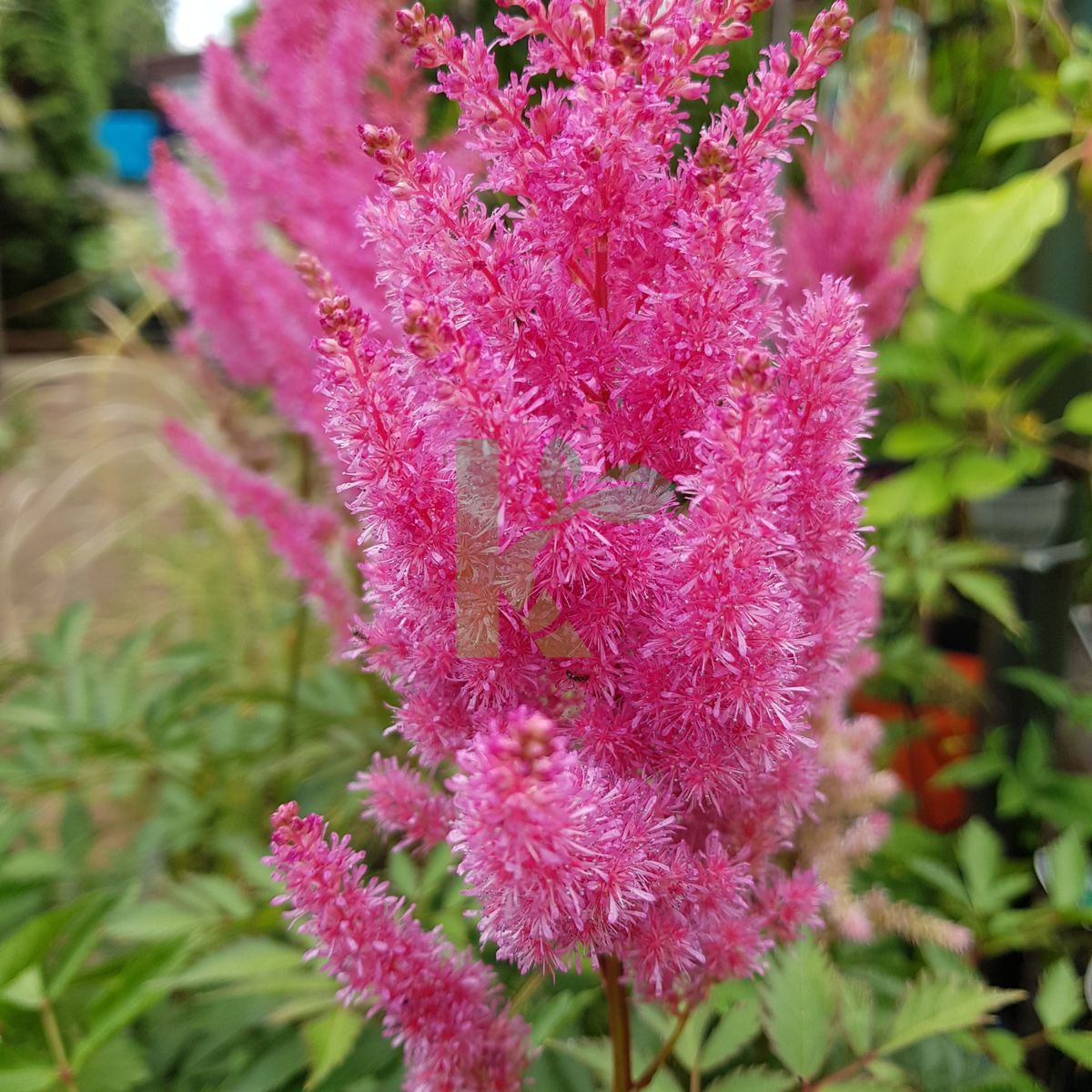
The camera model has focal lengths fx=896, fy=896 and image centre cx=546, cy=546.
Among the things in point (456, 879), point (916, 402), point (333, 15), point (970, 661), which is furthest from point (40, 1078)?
point (970, 661)

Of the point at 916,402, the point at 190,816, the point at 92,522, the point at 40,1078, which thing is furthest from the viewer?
the point at 92,522

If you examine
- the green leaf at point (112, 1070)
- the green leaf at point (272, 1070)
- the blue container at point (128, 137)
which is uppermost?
the blue container at point (128, 137)

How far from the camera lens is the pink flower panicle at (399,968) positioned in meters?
0.34

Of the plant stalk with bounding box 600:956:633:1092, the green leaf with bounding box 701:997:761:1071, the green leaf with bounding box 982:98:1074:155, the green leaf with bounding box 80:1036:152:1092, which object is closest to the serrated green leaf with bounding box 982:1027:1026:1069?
the green leaf with bounding box 701:997:761:1071

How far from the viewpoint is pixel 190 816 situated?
3.35 ft

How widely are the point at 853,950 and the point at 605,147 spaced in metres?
0.78

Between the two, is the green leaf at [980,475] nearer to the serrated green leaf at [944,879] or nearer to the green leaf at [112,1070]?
the serrated green leaf at [944,879]

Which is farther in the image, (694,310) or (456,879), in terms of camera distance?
(456,879)

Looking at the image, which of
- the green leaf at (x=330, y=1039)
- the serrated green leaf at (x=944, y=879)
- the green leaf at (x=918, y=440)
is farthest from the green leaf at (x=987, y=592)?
the green leaf at (x=330, y=1039)

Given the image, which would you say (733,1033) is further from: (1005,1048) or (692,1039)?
(1005,1048)

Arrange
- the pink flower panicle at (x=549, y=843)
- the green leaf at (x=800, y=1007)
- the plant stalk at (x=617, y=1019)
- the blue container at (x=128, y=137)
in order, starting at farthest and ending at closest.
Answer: the blue container at (x=128, y=137) → the green leaf at (x=800, y=1007) → the plant stalk at (x=617, y=1019) → the pink flower panicle at (x=549, y=843)

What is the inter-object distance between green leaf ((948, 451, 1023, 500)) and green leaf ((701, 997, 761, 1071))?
0.66 metres

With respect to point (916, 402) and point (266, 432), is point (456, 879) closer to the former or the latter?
point (266, 432)

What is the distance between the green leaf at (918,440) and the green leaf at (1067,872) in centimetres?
45
